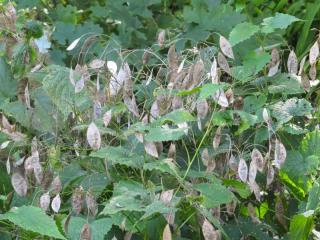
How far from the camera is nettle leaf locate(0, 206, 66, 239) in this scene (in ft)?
4.41

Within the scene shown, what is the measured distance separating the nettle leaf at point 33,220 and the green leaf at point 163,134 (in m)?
0.27

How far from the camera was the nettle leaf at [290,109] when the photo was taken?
1.74 metres

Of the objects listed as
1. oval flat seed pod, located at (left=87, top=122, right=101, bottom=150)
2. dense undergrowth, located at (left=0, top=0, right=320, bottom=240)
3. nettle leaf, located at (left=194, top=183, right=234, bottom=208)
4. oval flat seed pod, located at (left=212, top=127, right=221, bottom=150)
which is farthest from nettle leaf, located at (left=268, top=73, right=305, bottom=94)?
oval flat seed pod, located at (left=87, top=122, right=101, bottom=150)

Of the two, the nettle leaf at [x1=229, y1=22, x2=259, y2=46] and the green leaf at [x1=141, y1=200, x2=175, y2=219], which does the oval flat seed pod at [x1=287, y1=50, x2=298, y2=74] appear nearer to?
the nettle leaf at [x1=229, y1=22, x2=259, y2=46]

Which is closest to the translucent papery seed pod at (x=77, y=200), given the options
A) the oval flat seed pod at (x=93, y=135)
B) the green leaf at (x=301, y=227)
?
the oval flat seed pod at (x=93, y=135)

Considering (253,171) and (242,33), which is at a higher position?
(242,33)

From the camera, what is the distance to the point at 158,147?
5.36 feet

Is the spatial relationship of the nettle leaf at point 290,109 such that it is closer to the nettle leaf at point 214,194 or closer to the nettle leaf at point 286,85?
the nettle leaf at point 286,85

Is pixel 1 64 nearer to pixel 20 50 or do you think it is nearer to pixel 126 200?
pixel 20 50

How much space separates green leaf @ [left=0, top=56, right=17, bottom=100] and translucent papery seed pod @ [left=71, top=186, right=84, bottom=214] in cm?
59

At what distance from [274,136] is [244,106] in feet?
0.42

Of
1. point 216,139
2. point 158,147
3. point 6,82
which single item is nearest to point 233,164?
point 216,139

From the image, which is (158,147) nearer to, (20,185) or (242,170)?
(242,170)

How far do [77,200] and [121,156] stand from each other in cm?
13
